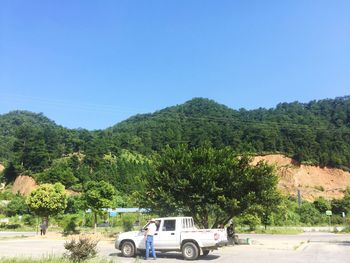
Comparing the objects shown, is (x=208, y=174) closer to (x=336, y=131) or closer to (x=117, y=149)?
(x=117, y=149)

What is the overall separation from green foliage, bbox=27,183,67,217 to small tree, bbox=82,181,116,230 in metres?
2.76

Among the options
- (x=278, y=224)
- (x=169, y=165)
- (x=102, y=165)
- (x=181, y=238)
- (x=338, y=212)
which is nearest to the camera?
(x=181, y=238)

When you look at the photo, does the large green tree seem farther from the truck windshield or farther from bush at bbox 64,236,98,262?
bush at bbox 64,236,98,262

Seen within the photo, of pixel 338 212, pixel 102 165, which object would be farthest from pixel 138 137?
pixel 338 212

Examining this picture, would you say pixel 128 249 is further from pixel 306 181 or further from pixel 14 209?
pixel 306 181

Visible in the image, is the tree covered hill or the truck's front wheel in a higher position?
the tree covered hill

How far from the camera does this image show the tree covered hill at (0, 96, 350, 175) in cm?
13188

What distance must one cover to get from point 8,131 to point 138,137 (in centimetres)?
7167

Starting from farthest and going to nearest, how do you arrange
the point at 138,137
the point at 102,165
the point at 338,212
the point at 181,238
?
1. the point at 138,137
2. the point at 102,165
3. the point at 338,212
4. the point at 181,238

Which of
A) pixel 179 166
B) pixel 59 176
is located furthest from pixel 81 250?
pixel 59 176

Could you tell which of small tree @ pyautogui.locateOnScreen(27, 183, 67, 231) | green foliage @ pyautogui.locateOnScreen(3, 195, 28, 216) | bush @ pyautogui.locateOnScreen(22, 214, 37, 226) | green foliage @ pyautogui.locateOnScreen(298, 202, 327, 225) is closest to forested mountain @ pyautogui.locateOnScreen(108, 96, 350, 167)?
green foliage @ pyautogui.locateOnScreen(298, 202, 327, 225)

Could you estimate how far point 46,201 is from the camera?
36.0 metres

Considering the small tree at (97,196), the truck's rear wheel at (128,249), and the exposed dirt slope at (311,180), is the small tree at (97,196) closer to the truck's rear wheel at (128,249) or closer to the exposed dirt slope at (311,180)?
the truck's rear wheel at (128,249)

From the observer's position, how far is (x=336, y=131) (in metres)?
140
